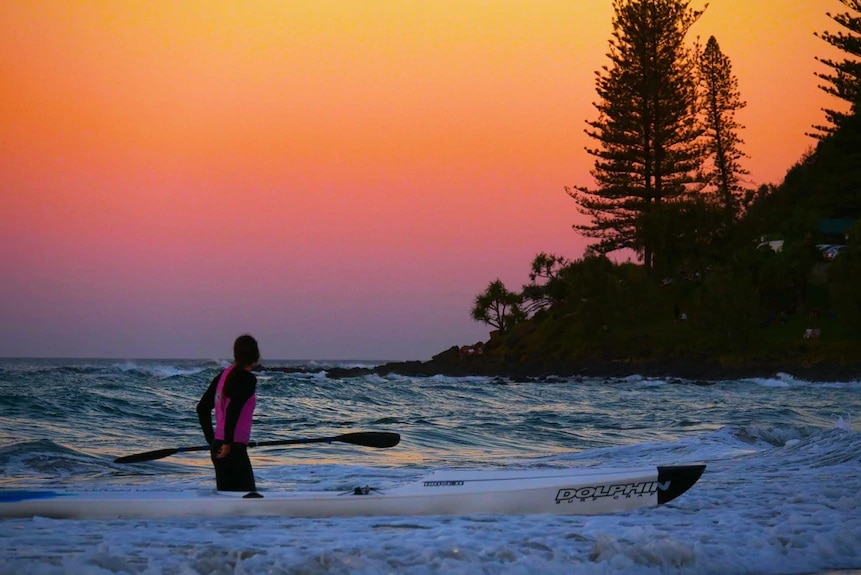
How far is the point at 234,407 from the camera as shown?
6352 millimetres

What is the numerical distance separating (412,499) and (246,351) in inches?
63.5

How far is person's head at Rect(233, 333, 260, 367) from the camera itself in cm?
635

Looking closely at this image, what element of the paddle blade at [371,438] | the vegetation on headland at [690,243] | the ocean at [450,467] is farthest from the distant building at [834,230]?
the paddle blade at [371,438]

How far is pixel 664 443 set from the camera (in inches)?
517

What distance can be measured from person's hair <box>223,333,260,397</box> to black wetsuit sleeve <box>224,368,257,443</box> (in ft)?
0.09

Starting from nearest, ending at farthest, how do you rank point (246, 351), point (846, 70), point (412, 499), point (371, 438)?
point (246, 351), point (412, 499), point (371, 438), point (846, 70)

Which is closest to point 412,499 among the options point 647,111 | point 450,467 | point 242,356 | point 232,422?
point 232,422

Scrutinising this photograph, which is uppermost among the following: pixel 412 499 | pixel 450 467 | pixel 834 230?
pixel 834 230

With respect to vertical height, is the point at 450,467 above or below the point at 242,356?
below

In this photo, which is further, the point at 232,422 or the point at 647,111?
the point at 647,111

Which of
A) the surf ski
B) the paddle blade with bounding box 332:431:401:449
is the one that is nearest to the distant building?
the paddle blade with bounding box 332:431:401:449

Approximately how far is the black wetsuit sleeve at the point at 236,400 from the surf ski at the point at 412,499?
0.53 m

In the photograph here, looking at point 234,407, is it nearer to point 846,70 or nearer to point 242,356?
point 242,356

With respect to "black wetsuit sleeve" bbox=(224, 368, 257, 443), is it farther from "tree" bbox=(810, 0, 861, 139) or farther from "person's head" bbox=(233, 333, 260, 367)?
"tree" bbox=(810, 0, 861, 139)
